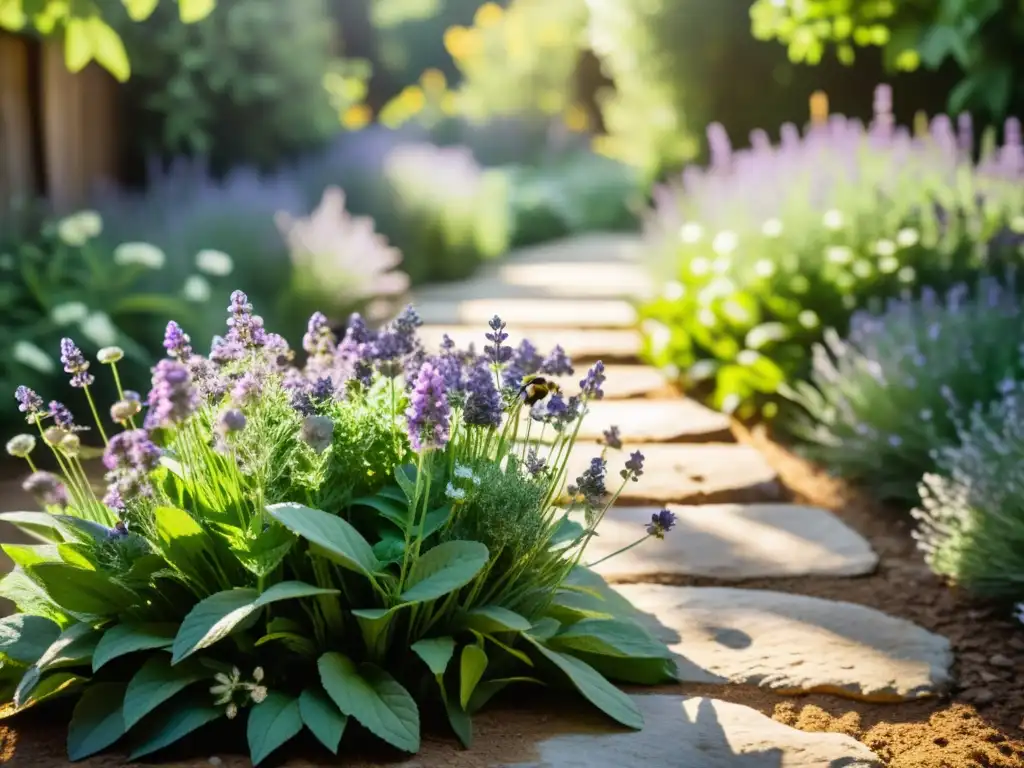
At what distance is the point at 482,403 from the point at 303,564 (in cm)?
49

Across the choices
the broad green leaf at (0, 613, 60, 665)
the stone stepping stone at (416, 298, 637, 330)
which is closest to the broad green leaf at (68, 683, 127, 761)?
the broad green leaf at (0, 613, 60, 665)

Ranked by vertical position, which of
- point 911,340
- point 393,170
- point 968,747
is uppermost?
point 393,170

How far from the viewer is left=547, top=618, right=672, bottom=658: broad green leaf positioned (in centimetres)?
235

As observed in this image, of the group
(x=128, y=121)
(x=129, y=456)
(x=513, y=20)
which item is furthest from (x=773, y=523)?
(x=513, y=20)

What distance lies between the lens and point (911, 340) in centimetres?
413

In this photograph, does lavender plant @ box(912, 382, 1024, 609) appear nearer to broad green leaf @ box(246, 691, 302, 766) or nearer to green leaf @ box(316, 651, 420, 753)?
green leaf @ box(316, 651, 420, 753)

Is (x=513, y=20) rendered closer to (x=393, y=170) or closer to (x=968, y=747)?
(x=393, y=170)

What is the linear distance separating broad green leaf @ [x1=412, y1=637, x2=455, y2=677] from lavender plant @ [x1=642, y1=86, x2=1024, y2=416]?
2.90 metres

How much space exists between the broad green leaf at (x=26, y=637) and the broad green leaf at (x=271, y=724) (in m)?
0.48

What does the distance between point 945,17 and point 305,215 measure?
3.67m

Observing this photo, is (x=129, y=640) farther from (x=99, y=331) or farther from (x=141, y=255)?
(x=141, y=255)

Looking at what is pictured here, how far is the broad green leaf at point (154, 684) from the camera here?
193cm

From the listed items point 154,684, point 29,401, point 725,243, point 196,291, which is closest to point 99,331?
point 196,291

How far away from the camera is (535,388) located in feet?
7.25
